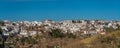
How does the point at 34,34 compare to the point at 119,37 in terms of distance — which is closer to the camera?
the point at 119,37

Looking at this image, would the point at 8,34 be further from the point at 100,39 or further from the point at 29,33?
the point at 100,39

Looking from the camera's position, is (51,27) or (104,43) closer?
(104,43)

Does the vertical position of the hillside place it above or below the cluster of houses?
above

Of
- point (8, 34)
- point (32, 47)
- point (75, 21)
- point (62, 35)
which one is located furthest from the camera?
point (75, 21)

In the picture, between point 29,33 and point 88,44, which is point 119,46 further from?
point 29,33

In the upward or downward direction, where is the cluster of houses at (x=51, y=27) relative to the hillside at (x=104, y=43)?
downward

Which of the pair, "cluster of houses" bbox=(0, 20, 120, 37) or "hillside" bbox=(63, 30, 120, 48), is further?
"cluster of houses" bbox=(0, 20, 120, 37)

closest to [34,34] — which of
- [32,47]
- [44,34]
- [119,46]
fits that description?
[44,34]

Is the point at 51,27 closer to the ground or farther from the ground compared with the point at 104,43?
closer to the ground

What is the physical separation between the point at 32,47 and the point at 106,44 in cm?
3356

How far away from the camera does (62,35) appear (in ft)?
261

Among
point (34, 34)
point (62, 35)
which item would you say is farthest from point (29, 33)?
point (62, 35)

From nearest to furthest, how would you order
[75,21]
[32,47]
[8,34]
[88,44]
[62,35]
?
[88,44] → [32,47] → [62,35] → [8,34] → [75,21]

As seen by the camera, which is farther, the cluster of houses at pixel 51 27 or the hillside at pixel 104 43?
the cluster of houses at pixel 51 27
